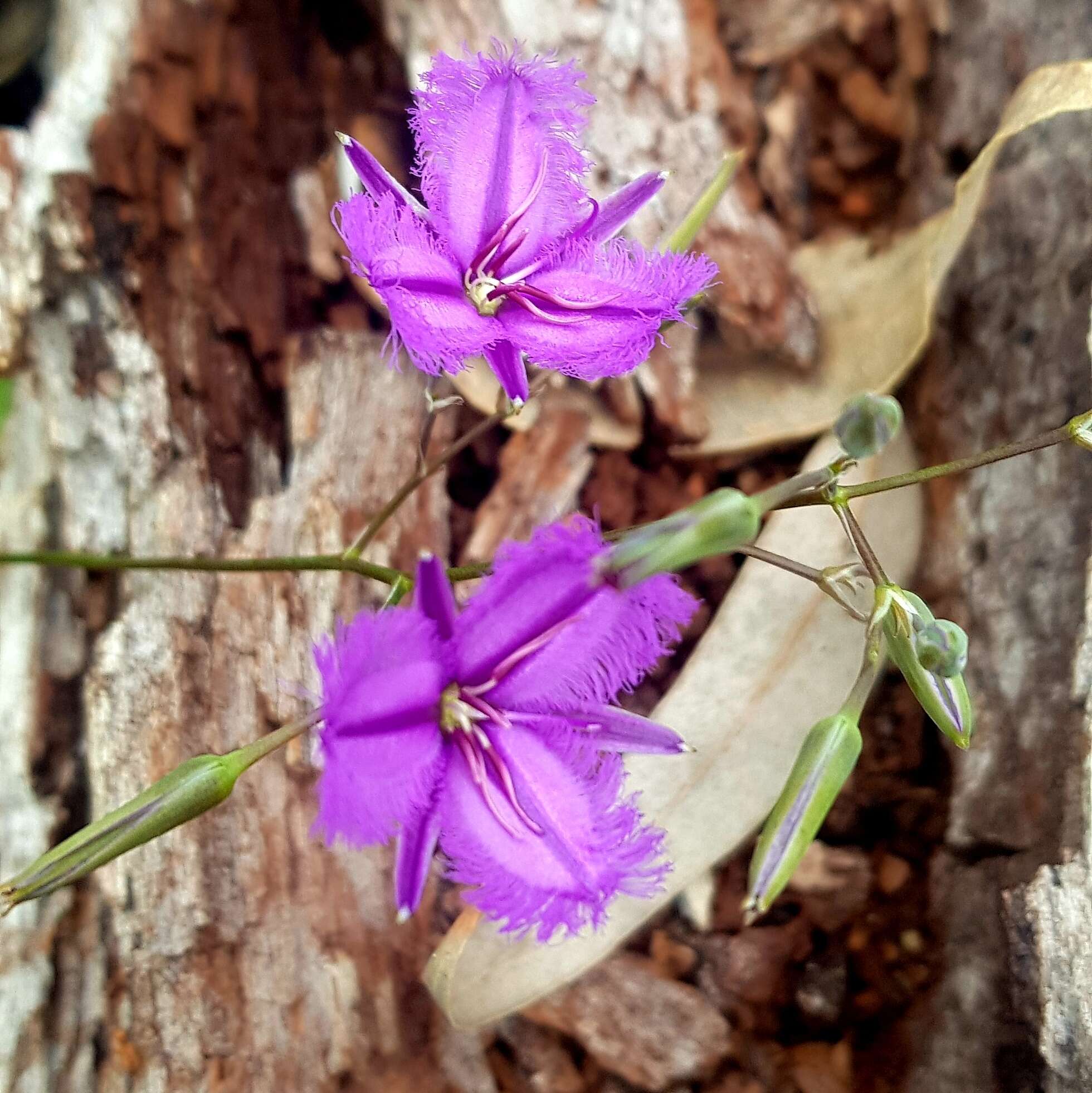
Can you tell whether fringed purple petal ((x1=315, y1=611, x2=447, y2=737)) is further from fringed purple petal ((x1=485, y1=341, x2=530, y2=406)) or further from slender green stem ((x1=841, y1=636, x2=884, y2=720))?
slender green stem ((x1=841, y1=636, x2=884, y2=720))

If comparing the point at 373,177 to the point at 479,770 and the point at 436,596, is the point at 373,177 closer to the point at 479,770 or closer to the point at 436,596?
the point at 436,596

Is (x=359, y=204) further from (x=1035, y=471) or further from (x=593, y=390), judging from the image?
(x=1035, y=471)

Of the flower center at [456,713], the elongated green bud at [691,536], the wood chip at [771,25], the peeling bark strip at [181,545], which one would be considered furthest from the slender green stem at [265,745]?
the wood chip at [771,25]

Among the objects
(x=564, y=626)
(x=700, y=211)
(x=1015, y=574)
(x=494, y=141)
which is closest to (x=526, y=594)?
(x=564, y=626)

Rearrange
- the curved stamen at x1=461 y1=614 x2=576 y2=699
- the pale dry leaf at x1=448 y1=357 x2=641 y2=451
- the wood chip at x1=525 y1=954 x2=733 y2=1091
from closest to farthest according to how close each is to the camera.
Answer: the curved stamen at x1=461 y1=614 x2=576 y2=699 < the wood chip at x1=525 y1=954 x2=733 y2=1091 < the pale dry leaf at x1=448 y1=357 x2=641 y2=451

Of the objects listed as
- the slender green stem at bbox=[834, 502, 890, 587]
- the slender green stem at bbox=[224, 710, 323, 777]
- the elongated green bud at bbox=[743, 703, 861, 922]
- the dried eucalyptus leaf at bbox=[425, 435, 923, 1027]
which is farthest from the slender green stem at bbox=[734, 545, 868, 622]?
the slender green stem at bbox=[224, 710, 323, 777]
